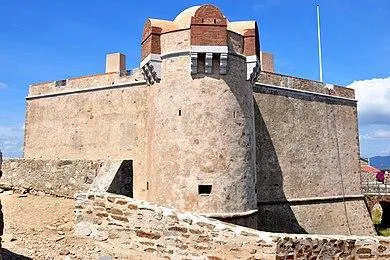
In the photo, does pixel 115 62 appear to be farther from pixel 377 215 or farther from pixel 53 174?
pixel 377 215

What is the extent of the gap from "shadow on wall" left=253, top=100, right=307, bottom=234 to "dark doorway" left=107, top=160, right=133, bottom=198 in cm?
756

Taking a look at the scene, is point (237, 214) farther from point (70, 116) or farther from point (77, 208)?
point (70, 116)

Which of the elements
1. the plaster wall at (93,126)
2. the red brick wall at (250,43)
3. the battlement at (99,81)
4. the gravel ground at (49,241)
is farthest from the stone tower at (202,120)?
the battlement at (99,81)

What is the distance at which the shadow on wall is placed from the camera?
15562 millimetres

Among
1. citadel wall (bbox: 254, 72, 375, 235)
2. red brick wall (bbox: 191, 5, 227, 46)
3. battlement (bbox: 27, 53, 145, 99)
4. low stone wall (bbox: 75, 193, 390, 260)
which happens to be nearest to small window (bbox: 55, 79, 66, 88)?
battlement (bbox: 27, 53, 145, 99)

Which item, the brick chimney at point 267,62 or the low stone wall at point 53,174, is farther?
the brick chimney at point 267,62

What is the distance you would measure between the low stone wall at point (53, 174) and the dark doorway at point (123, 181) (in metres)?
0.20

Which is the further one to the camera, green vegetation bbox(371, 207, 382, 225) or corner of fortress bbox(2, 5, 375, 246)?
green vegetation bbox(371, 207, 382, 225)

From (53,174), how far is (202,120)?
165 inches

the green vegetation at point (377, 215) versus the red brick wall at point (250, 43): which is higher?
the red brick wall at point (250, 43)

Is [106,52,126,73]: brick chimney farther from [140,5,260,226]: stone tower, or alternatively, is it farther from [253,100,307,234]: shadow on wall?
[140,5,260,226]: stone tower

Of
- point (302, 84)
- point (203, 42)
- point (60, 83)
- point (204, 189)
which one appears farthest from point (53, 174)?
point (302, 84)

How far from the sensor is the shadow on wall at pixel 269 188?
51.1 feet

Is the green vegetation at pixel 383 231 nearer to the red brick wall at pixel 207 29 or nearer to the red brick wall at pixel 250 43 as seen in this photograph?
the red brick wall at pixel 250 43
